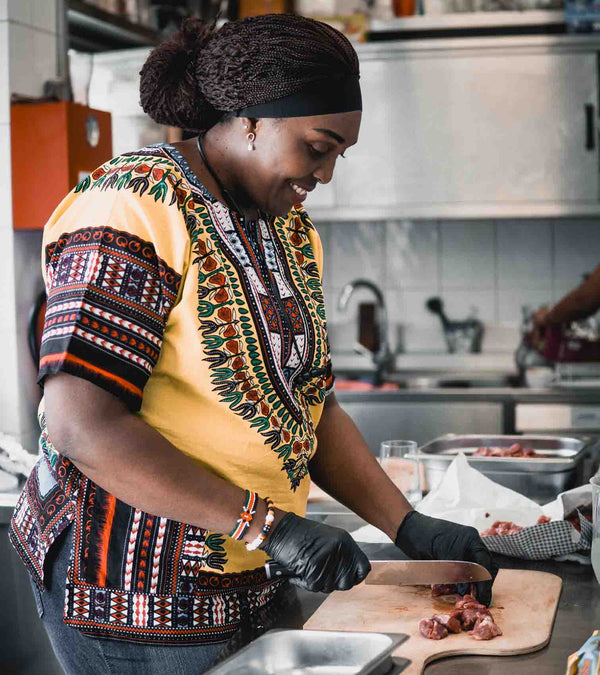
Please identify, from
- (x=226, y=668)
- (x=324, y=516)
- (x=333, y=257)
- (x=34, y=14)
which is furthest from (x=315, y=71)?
(x=333, y=257)

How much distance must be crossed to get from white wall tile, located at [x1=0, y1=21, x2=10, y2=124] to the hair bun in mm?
1248

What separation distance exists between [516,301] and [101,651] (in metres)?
3.13

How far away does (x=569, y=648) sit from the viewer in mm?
1098

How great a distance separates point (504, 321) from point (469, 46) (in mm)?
1121

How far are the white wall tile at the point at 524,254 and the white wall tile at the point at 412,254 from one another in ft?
0.90

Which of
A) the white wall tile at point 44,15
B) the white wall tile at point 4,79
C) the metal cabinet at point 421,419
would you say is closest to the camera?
the white wall tile at point 4,79

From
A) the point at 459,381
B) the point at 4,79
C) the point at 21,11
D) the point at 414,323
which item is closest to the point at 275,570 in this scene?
the point at 4,79

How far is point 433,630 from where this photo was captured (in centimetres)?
110

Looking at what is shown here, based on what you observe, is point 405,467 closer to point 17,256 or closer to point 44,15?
point 17,256

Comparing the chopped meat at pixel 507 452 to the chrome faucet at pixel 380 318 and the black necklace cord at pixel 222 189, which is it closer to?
the black necklace cord at pixel 222 189

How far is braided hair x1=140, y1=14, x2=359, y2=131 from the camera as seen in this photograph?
1.19 metres

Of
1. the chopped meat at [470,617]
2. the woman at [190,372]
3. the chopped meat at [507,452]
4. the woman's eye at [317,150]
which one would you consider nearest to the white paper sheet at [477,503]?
the chopped meat at [507,452]

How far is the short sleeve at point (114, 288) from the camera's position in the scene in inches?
42.2

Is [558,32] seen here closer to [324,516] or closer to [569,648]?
[324,516]
